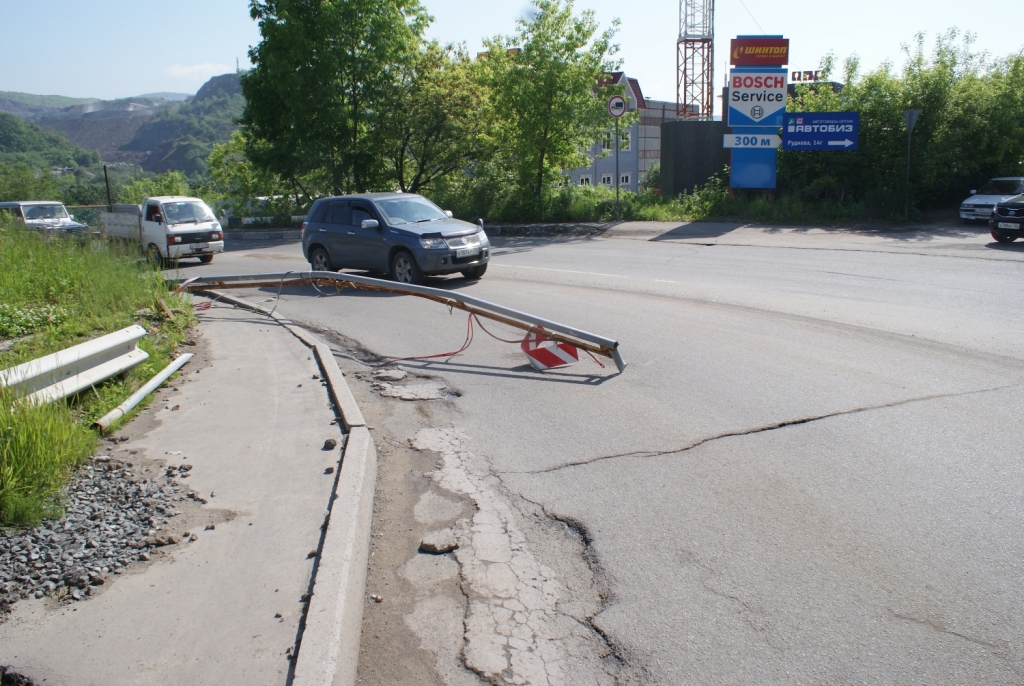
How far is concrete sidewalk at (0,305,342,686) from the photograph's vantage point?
10.8ft

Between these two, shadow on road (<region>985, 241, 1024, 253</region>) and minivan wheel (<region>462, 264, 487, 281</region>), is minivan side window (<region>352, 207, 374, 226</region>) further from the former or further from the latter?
shadow on road (<region>985, 241, 1024, 253</region>)

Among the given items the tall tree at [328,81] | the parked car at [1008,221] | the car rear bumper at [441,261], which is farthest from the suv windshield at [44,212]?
the parked car at [1008,221]

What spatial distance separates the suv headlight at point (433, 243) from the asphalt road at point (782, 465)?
1.99 metres

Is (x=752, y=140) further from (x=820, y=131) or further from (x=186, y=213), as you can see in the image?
(x=186, y=213)

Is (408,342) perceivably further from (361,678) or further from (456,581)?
(361,678)

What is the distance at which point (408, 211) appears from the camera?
15055 millimetres

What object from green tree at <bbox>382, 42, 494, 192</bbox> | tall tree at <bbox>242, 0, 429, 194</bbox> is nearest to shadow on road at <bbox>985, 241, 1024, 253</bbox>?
green tree at <bbox>382, 42, 494, 192</bbox>

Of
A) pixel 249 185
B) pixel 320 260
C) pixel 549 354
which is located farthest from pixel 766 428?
pixel 249 185

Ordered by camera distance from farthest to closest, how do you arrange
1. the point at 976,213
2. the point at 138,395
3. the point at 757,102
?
the point at 757,102 → the point at 976,213 → the point at 138,395

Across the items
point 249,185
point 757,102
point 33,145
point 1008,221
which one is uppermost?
Result: point 33,145

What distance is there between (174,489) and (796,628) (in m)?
3.82

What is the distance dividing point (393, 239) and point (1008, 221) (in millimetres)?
13559

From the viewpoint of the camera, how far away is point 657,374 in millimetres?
7855

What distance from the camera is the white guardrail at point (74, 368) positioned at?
5.52 metres
